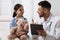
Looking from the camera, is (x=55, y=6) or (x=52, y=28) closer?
(x=52, y=28)

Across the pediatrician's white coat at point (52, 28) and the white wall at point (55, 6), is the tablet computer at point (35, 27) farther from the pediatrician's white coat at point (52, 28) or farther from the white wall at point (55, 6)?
the white wall at point (55, 6)

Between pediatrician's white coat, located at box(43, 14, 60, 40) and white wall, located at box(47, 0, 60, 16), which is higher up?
white wall, located at box(47, 0, 60, 16)

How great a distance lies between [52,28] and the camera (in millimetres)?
976

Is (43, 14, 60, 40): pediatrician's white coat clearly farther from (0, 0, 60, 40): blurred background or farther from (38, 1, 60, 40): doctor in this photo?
(0, 0, 60, 40): blurred background

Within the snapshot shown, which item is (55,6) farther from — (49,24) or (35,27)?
(35,27)

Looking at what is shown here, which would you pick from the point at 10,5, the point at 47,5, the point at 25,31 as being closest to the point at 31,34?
the point at 25,31

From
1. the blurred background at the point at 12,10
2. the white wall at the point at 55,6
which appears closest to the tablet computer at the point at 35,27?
the blurred background at the point at 12,10

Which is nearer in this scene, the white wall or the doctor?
the doctor

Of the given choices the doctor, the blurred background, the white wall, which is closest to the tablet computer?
Answer: the doctor

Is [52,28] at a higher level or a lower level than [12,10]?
lower

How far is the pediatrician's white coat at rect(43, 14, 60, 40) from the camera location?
930mm

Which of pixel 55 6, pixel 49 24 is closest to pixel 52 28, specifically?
pixel 49 24

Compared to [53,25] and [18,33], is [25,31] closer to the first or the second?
[18,33]

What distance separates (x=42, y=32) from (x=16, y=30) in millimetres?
153
